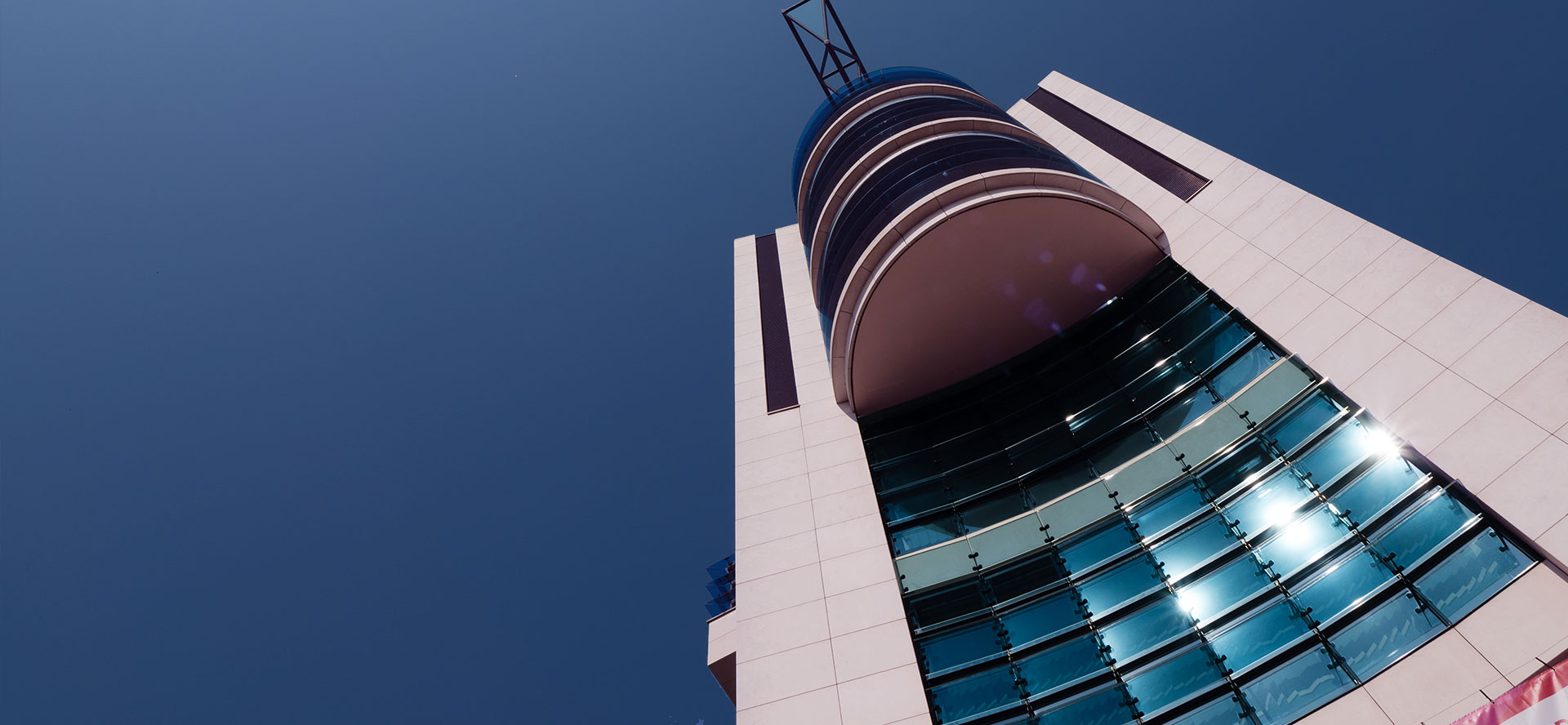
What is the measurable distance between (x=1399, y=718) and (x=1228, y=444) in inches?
234

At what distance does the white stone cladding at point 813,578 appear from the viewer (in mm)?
13992

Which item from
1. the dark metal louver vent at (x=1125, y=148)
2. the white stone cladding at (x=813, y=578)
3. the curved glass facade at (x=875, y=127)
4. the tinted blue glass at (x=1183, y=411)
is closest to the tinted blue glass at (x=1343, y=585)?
the tinted blue glass at (x=1183, y=411)

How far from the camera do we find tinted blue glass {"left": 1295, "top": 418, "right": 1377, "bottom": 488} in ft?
43.0

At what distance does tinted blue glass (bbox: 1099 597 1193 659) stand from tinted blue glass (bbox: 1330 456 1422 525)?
11.6 ft

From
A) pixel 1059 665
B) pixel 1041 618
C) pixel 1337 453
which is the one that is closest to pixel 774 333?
pixel 1041 618

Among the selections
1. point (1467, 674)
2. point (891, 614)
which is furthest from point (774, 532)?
point (1467, 674)

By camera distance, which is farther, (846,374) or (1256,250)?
(846,374)

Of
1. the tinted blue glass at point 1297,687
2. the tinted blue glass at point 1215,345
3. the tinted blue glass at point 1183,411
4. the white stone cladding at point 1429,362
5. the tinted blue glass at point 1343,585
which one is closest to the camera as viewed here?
the white stone cladding at point 1429,362

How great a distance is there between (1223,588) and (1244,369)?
17.8 ft

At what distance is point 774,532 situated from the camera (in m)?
17.9

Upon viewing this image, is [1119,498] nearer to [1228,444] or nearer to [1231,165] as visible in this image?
[1228,444]

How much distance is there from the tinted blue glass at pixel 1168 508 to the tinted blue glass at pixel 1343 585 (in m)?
Result: 2.47

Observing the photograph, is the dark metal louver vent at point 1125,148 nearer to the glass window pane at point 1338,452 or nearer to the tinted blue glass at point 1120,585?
the glass window pane at point 1338,452

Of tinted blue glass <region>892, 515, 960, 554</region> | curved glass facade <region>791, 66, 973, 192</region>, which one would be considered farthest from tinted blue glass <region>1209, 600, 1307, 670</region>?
curved glass facade <region>791, 66, 973, 192</region>
